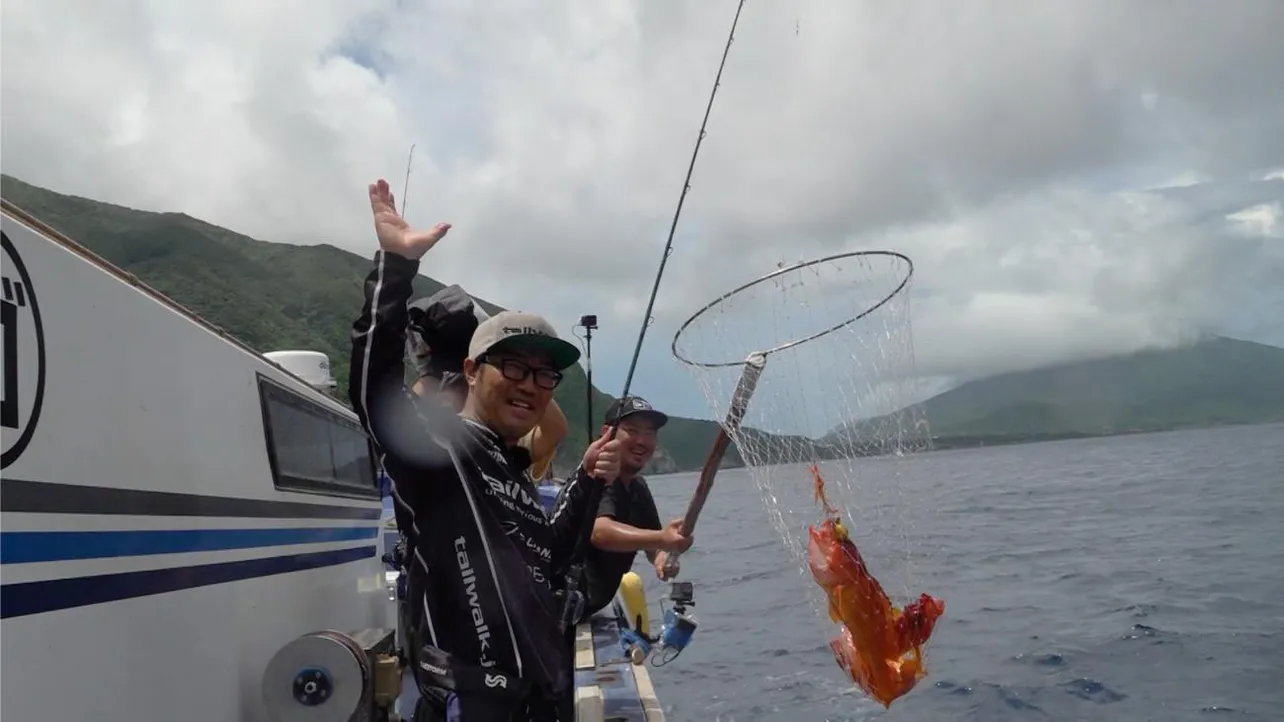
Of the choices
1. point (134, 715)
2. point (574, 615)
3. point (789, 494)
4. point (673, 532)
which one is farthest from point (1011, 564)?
point (134, 715)

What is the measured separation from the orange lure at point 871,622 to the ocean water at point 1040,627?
3.25 ft

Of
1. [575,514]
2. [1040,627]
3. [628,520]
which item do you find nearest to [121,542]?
[575,514]

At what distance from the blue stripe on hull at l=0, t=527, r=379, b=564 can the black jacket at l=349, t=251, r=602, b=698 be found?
2.35 feet

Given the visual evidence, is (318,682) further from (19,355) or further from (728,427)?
(728,427)

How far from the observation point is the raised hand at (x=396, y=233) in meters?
2.46

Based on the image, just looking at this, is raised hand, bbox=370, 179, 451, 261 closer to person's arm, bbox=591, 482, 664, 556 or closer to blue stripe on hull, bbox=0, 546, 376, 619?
blue stripe on hull, bbox=0, 546, 376, 619

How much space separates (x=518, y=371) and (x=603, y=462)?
0.67m

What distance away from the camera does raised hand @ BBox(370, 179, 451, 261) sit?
2.46m

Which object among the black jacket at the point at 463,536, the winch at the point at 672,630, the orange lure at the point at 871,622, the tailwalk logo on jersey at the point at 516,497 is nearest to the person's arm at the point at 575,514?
the tailwalk logo on jersey at the point at 516,497

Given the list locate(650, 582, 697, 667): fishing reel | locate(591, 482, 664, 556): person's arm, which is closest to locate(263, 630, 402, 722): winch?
locate(591, 482, 664, 556): person's arm

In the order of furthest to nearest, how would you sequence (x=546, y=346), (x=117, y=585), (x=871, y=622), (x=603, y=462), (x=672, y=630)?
1. (x=672, y=630)
2. (x=871, y=622)
3. (x=603, y=462)
4. (x=546, y=346)
5. (x=117, y=585)

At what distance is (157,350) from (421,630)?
1.24 meters

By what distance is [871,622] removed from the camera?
17.3 ft

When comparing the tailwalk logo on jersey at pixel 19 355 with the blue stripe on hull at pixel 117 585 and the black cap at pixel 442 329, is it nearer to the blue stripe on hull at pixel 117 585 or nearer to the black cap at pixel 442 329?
the blue stripe on hull at pixel 117 585
